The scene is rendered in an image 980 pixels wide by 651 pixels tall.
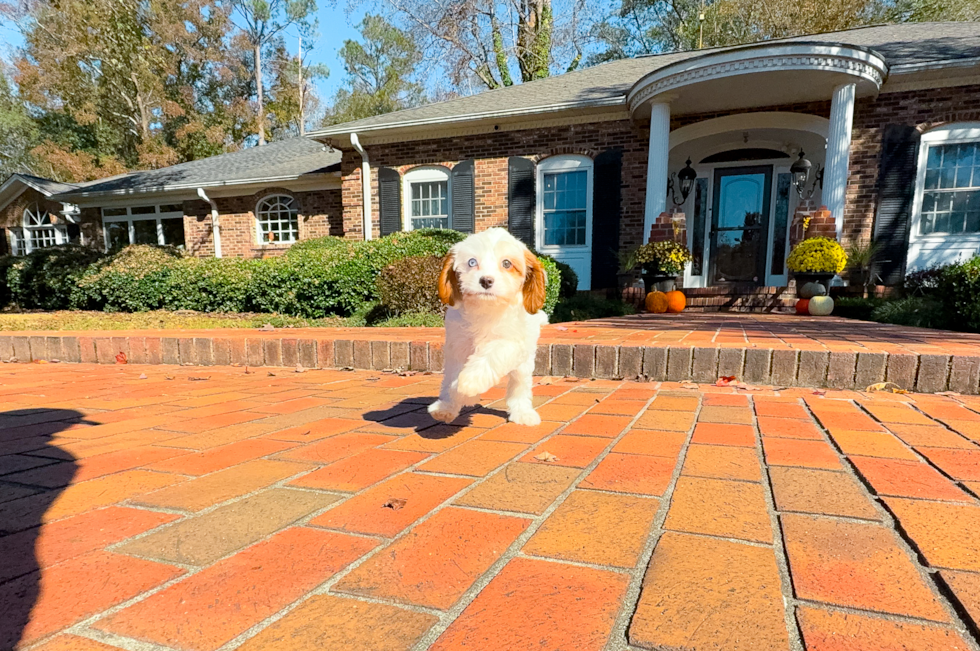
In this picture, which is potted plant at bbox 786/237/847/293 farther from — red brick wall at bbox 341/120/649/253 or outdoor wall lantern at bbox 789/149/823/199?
red brick wall at bbox 341/120/649/253

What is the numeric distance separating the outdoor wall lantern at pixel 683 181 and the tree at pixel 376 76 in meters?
28.6

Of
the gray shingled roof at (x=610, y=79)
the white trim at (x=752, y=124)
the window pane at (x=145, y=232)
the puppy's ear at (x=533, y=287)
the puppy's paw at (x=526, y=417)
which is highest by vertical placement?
the gray shingled roof at (x=610, y=79)

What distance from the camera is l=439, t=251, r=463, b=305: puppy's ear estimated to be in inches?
75.8

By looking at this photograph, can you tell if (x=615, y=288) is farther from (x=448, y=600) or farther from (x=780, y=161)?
(x=448, y=600)

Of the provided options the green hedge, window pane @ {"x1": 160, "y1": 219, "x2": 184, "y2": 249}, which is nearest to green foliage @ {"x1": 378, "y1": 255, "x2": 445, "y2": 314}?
the green hedge

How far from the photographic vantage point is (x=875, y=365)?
279cm

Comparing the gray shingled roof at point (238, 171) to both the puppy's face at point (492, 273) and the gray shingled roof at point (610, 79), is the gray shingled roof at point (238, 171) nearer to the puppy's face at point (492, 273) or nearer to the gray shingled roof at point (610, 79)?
the gray shingled roof at point (610, 79)

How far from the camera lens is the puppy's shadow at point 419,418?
2154mm

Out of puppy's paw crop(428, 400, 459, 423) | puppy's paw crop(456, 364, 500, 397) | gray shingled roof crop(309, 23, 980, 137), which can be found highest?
gray shingled roof crop(309, 23, 980, 137)

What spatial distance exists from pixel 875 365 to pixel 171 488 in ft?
11.4

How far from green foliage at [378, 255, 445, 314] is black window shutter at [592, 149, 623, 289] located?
4.66 m

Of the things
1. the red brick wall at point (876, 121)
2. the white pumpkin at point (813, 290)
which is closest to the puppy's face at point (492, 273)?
the white pumpkin at point (813, 290)

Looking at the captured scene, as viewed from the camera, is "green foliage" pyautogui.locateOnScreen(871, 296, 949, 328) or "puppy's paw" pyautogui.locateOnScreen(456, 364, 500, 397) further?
"green foliage" pyautogui.locateOnScreen(871, 296, 949, 328)

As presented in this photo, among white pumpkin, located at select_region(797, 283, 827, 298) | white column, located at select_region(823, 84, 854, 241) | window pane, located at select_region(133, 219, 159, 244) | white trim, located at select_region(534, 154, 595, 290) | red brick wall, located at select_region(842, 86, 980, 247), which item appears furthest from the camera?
window pane, located at select_region(133, 219, 159, 244)
